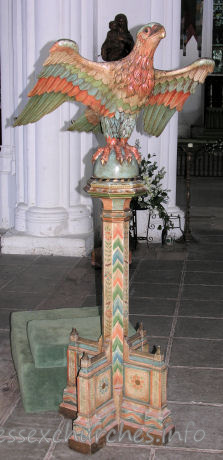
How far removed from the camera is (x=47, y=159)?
833cm

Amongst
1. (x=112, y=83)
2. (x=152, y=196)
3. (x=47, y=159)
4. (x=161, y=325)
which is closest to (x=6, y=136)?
(x=47, y=159)

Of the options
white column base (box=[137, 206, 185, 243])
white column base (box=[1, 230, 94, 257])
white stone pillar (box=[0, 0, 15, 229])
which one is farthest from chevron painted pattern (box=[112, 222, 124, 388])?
white stone pillar (box=[0, 0, 15, 229])

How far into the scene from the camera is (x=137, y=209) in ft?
28.5

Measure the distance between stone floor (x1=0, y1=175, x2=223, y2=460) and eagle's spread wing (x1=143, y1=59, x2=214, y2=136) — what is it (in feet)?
5.78

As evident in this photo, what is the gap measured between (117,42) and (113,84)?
4.63 m

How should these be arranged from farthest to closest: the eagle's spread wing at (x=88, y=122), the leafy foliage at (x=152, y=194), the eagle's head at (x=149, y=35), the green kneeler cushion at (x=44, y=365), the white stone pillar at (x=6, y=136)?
the white stone pillar at (x=6, y=136) → the leafy foliage at (x=152, y=194) → the green kneeler cushion at (x=44, y=365) → the eagle's spread wing at (x=88, y=122) → the eagle's head at (x=149, y=35)

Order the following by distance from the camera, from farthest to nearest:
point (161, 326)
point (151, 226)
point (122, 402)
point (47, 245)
A: point (151, 226) < point (47, 245) < point (161, 326) < point (122, 402)

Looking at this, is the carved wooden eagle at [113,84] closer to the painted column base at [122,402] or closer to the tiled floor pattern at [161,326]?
the painted column base at [122,402]

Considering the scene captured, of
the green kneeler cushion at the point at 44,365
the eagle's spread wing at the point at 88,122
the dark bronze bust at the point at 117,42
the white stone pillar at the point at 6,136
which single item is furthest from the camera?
the white stone pillar at the point at 6,136

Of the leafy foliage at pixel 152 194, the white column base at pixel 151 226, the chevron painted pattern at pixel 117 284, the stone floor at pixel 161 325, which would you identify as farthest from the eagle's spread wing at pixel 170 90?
the white column base at pixel 151 226

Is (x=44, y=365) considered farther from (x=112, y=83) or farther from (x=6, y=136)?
(x=6, y=136)

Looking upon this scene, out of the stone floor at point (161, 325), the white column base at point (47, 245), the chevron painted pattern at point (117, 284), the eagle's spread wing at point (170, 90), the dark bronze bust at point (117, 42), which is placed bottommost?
the stone floor at point (161, 325)

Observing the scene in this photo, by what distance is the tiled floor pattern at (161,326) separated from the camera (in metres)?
3.57

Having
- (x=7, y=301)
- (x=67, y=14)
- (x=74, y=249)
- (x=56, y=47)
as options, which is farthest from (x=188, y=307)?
(x=67, y=14)
